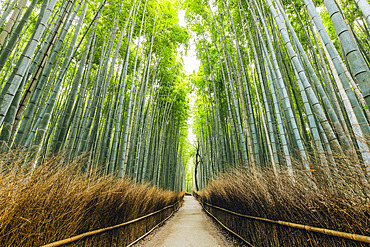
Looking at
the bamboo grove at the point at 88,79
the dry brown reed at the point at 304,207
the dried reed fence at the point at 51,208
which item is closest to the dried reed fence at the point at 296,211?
the dry brown reed at the point at 304,207

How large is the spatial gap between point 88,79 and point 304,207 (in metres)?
5.08

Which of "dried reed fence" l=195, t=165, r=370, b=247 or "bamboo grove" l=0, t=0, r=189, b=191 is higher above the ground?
"bamboo grove" l=0, t=0, r=189, b=191

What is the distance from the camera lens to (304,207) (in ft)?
4.15

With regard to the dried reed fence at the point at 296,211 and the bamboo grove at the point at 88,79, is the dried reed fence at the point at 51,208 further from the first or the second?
the dried reed fence at the point at 296,211

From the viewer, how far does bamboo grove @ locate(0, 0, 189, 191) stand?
1677 millimetres

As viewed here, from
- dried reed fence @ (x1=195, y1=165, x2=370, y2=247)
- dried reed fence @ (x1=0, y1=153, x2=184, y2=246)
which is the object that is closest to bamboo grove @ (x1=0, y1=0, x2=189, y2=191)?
dried reed fence @ (x1=0, y1=153, x2=184, y2=246)

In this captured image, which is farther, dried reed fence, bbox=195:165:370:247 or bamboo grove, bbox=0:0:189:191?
bamboo grove, bbox=0:0:189:191

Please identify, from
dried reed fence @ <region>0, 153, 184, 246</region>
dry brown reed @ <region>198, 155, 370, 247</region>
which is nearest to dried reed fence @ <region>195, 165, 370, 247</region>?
dry brown reed @ <region>198, 155, 370, 247</region>

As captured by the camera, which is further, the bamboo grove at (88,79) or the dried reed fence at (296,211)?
the bamboo grove at (88,79)

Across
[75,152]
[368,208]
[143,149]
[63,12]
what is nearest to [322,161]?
[368,208]

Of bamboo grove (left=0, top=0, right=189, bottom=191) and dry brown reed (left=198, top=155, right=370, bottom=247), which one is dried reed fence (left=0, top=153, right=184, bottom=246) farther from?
dry brown reed (left=198, top=155, right=370, bottom=247)

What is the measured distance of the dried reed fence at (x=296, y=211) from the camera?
93cm

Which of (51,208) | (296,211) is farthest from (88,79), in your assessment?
(296,211)

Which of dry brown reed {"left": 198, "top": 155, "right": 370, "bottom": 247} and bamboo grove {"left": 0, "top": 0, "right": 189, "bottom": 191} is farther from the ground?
bamboo grove {"left": 0, "top": 0, "right": 189, "bottom": 191}
